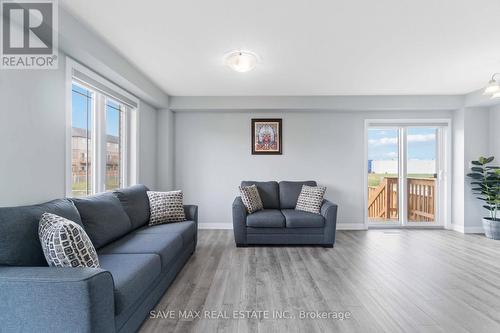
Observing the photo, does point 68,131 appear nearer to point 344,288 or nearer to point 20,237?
point 20,237

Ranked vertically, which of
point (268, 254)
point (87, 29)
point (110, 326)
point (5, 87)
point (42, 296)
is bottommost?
point (268, 254)

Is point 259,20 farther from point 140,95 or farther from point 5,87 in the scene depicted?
point 140,95

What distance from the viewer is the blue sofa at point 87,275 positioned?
119 centimetres

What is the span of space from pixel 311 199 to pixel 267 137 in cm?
149

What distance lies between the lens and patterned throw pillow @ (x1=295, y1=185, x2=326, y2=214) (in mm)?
3814

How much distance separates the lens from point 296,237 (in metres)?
3.59

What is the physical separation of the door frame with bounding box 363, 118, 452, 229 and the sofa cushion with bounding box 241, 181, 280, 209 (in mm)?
1786

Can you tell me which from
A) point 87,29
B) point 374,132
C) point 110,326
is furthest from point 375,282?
point 87,29

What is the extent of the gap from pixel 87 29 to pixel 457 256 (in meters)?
5.17

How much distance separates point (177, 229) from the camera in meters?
2.74

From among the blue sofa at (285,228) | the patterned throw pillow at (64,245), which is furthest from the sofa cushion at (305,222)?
→ the patterned throw pillow at (64,245)

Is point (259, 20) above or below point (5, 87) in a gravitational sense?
above

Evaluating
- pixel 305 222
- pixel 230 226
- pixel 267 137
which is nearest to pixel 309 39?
pixel 267 137

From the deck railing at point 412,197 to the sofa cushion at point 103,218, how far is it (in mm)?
4422
